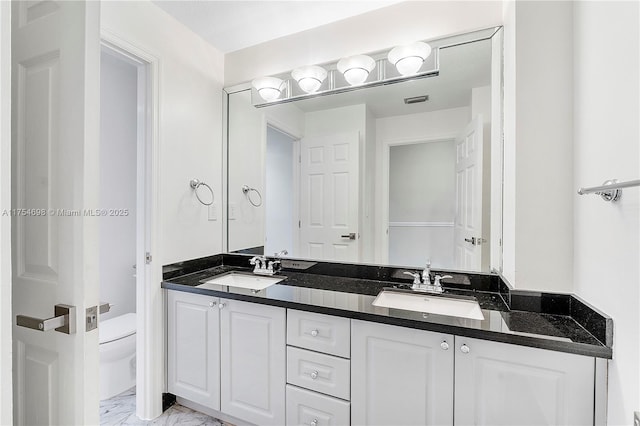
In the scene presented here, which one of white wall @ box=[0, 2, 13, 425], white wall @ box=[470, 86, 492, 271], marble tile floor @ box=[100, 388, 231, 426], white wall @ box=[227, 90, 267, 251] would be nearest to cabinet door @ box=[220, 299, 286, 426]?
marble tile floor @ box=[100, 388, 231, 426]

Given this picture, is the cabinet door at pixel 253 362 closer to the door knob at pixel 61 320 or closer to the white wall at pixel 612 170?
the door knob at pixel 61 320

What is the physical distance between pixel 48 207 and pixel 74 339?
36 centimetres

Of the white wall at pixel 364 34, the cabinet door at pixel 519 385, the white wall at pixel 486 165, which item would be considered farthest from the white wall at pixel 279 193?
the cabinet door at pixel 519 385

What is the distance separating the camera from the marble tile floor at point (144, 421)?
1.72 meters

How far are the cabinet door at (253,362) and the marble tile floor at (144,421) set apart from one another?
9.7 inches

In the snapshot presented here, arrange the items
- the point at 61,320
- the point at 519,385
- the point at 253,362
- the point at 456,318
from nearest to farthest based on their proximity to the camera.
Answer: the point at 61,320 < the point at 519,385 < the point at 456,318 < the point at 253,362

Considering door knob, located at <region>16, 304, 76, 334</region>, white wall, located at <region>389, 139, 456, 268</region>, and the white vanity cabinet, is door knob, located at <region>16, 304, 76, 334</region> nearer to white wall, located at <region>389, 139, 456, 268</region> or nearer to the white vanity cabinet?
the white vanity cabinet

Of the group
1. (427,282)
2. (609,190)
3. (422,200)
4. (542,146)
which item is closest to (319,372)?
(427,282)

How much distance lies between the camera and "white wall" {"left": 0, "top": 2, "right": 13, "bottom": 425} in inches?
24.4

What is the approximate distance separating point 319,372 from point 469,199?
1204 mm

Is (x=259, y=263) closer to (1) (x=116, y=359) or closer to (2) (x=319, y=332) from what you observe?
(2) (x=319, y=332)

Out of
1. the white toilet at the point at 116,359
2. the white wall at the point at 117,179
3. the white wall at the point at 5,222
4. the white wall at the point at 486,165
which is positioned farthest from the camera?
the white wall at the point at 117,179

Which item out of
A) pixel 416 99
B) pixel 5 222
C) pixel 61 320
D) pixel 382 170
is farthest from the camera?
pixel 382 170

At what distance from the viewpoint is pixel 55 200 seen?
81 centimetres
